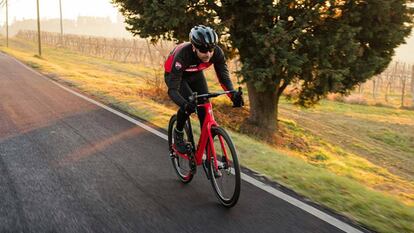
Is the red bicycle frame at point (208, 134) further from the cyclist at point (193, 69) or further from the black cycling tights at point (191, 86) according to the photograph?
the black cycling tights at point (191, 86)

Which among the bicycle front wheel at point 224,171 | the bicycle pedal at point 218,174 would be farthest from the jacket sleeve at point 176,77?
the bicycle pedal at point 218,174

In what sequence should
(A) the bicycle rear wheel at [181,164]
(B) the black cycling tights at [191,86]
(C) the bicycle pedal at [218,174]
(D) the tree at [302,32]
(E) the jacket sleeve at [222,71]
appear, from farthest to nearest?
(D) the tree at [302,32]
(A) the bicycle rear wheel at [181,164]
(B) the black cycling tights at [191,86]
(E) the jacket sleeve at [222,71]
(C) the bicycle pedal at [218,174]

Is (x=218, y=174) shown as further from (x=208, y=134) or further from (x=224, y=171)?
(x=208, y=134)

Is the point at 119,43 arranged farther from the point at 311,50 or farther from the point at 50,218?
the point at 50,218

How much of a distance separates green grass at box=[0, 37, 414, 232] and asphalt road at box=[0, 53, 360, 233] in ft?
2.33

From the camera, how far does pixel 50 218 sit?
417 cm

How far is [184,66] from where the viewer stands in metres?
4.82

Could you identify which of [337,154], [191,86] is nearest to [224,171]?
[191,86]

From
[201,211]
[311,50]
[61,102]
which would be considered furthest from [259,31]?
[201,211]

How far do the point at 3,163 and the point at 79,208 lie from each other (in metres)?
2.06

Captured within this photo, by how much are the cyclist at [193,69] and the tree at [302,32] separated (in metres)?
5.30

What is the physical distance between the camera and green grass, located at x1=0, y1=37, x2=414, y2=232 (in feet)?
16.0

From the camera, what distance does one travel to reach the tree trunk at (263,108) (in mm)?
13484

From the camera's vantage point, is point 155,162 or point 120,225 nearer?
point 120,225
